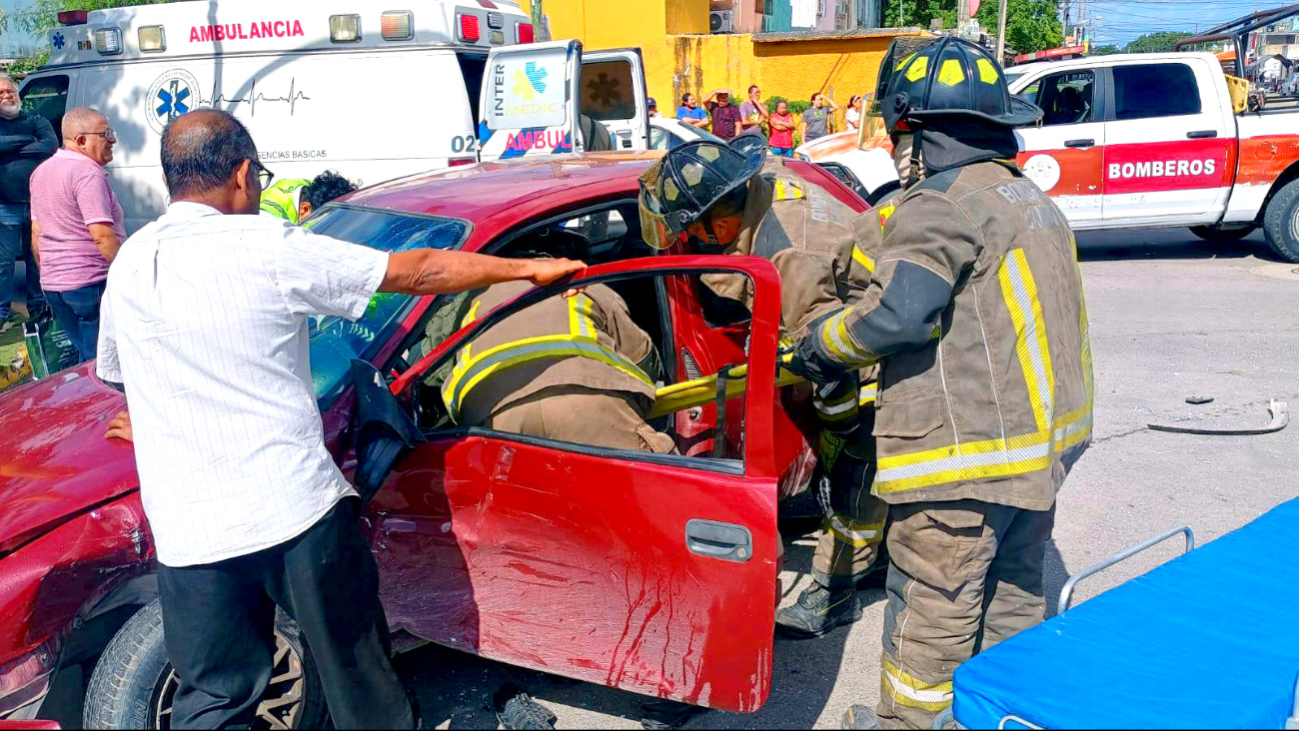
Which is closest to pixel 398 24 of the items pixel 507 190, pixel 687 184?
pixel 507 190

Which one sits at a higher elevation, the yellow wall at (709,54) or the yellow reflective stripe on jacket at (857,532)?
the yellow wall at (709,54)

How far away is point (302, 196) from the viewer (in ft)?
16.2

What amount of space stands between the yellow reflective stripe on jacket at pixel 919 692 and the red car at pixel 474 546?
0.37 m

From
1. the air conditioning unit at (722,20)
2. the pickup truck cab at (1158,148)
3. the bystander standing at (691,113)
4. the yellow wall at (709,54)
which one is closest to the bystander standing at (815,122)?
the bystander standing at (691,113)

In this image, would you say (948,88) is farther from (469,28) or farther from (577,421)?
(469,28)

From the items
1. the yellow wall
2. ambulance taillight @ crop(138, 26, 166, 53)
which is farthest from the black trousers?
the yellow wall

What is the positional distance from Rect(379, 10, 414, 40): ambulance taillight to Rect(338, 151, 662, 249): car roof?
4.33m

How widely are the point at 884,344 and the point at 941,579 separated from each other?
2.00ft

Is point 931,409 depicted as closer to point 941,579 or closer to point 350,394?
point 941,579

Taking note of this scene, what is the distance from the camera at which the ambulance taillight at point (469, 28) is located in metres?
8.27

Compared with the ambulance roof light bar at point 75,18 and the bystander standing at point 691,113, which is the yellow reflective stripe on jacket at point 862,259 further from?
the bystander standing at point 691,113

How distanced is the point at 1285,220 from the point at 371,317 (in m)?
9.26

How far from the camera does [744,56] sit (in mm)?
20234

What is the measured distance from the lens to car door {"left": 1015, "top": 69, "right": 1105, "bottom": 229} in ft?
30.8
